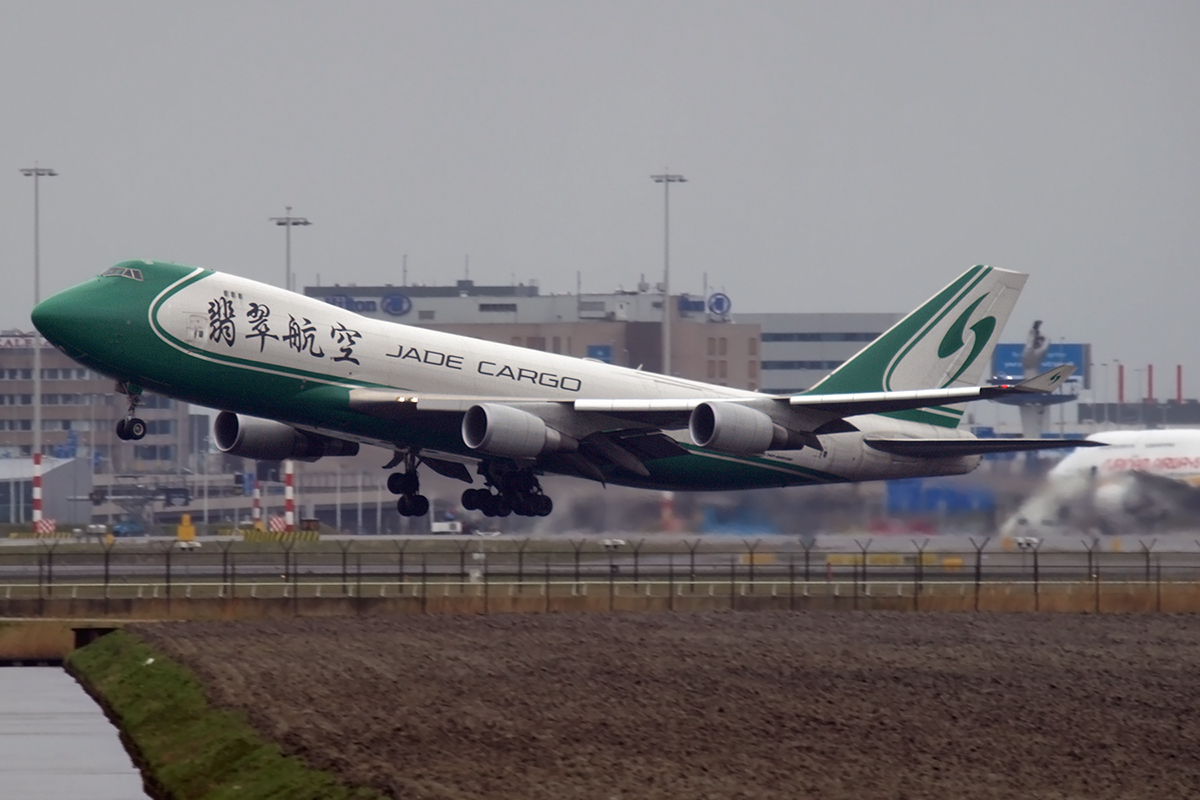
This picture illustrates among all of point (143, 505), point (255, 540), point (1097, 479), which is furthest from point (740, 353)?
point (1097, 479)

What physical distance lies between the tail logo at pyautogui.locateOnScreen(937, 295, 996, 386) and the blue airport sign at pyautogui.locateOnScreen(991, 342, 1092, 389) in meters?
92.4

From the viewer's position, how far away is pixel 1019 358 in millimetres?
144125

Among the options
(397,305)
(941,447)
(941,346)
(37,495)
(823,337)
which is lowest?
(37,495)

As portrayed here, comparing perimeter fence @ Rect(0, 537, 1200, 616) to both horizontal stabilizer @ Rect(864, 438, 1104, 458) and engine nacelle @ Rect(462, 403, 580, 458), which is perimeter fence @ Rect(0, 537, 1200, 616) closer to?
horizontal stabilizer @ Rect(864, 438, 1104, 458)

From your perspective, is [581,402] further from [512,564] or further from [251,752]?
[251,752]

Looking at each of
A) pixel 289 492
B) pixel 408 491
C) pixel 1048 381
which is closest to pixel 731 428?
pixel 1048 381

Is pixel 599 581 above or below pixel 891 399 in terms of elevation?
below

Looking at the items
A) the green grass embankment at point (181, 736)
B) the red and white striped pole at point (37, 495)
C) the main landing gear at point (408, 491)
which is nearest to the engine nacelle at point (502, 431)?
the main landing gear at point (408, 491)

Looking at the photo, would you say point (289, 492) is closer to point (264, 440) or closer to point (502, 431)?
point (264, 440)

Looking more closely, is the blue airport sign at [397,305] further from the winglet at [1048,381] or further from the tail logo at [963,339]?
the winglet at [1048,381]

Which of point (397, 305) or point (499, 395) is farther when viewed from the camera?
point (397, 305)

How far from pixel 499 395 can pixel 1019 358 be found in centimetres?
10851

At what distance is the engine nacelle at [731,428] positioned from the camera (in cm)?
4112

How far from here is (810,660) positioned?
3628cm
